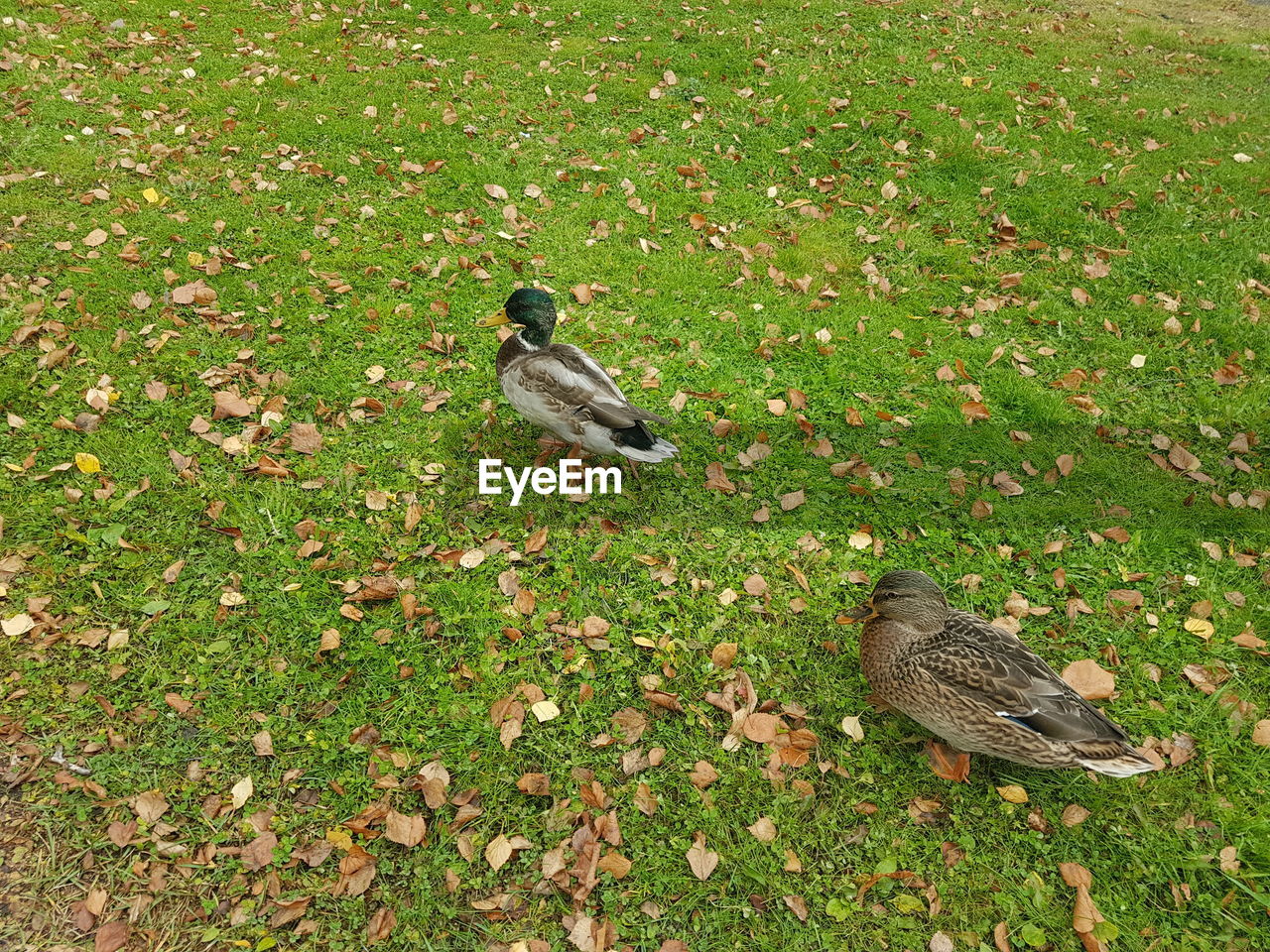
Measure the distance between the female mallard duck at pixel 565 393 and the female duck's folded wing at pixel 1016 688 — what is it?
1863 millimetres

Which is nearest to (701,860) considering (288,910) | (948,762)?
(948,762)

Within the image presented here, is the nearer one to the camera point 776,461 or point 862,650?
point 862,650

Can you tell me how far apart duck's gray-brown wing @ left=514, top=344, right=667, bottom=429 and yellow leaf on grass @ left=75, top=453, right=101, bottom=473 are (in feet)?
8.66

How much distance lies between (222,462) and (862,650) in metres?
4.02

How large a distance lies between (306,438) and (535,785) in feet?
9.05

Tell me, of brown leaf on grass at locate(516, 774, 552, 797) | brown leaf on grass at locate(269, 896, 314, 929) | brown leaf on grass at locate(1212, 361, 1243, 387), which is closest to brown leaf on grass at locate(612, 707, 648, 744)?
brown leaf on grass at locate(516, 774, 552, 797)

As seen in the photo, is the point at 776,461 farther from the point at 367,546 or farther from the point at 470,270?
the point at 470,270

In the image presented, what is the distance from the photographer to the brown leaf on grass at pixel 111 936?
108 inches

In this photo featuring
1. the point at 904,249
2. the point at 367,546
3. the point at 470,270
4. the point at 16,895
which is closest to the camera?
the point at 16,895

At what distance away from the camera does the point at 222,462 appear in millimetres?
4484

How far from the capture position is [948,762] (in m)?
3.41

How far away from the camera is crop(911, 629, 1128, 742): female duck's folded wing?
3.12 metres

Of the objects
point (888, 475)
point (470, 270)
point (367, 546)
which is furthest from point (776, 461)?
point (470, 270)

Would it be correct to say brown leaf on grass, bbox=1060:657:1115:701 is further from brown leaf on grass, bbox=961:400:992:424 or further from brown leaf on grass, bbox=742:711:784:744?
brown leaf on grass, bbox=961:400:992:424
